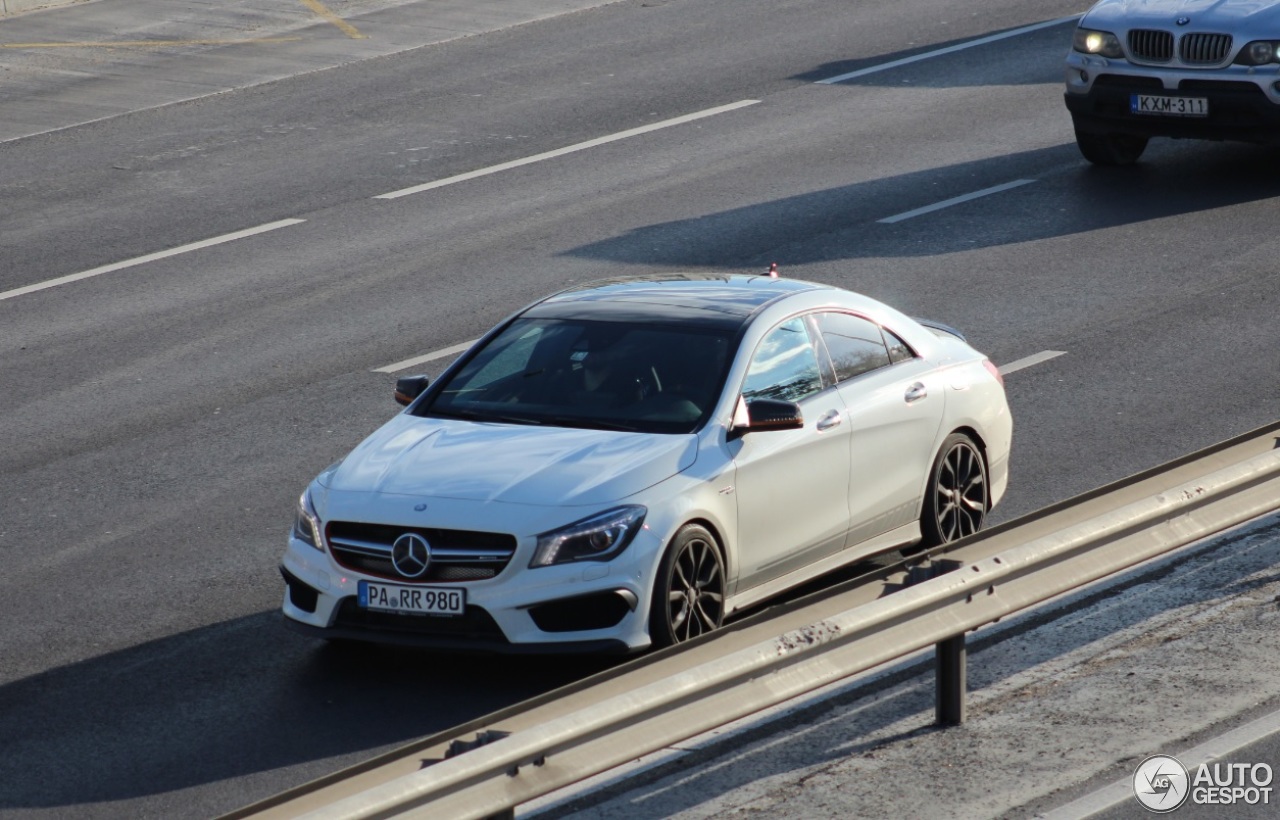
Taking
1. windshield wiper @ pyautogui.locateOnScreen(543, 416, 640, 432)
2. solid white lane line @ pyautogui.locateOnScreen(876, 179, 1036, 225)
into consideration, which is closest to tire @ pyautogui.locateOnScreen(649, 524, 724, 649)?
windshield wiper @ pyautogui.locateOnScreen(543, 416, 640, 432)

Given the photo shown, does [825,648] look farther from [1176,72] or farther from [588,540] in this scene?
[1176,72]

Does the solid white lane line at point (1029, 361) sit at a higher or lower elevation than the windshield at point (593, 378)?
lower

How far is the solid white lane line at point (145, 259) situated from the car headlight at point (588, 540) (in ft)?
26.7

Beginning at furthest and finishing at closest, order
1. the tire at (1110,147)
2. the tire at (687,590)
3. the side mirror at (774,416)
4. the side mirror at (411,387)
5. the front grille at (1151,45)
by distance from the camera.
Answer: the tire at (1110,147), the front grille at (1151,45), the side mirror at (411,387), the side mirror at (774,416), the tire at (687,590)

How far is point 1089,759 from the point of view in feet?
22.8

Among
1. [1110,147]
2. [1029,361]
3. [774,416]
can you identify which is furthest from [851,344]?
[1110,147]

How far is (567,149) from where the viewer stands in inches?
749

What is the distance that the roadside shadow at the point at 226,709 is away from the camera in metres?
7.36

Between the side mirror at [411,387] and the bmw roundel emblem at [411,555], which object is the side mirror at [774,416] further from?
the side mirror at [411,387]

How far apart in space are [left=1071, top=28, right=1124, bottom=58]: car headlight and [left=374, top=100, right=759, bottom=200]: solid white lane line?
3.91 meters

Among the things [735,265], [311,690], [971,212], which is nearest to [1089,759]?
[311,690]

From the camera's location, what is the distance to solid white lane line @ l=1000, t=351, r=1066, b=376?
41.6ft

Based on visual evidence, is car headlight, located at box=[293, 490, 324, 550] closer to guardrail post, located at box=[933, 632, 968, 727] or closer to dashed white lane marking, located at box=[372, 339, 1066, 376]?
guardrail post, located at box=[933, 632, 968, 727]

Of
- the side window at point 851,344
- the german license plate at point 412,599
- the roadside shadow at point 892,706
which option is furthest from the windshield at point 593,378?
the roadside shadow at point 892,706
